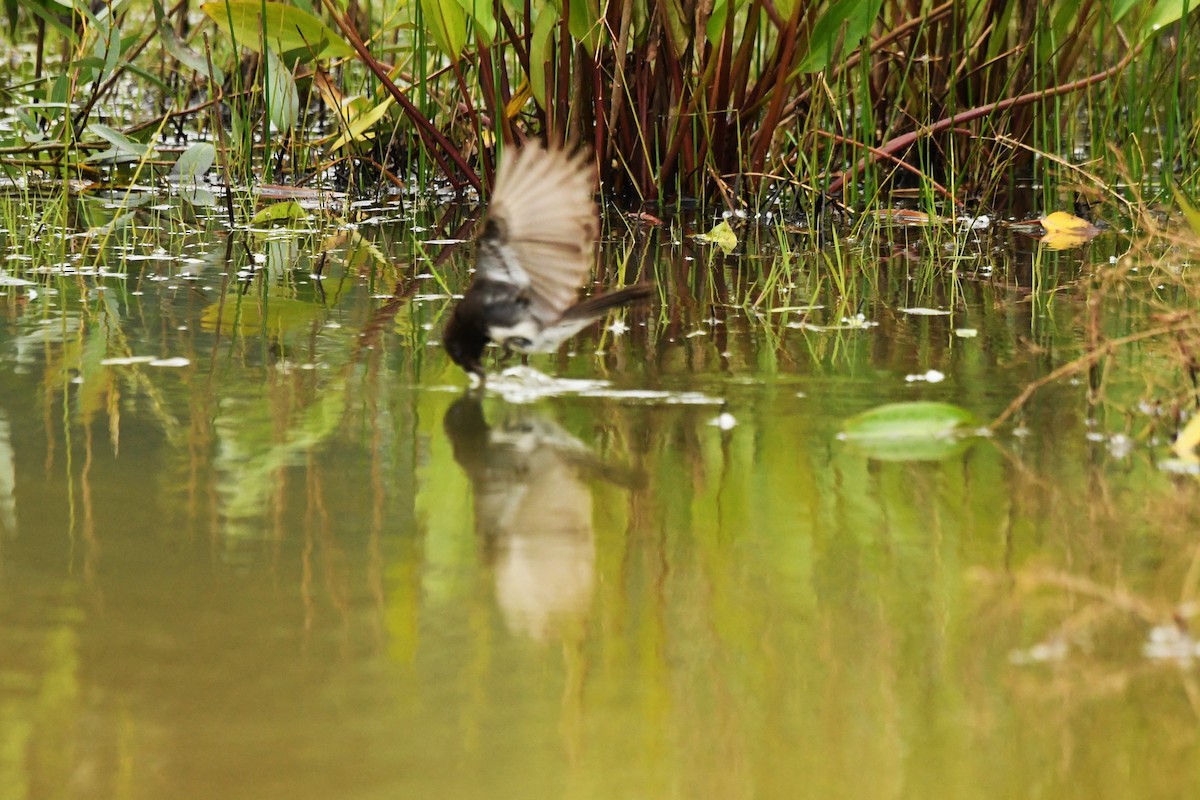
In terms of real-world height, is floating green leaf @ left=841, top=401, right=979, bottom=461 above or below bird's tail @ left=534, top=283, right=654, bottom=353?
below

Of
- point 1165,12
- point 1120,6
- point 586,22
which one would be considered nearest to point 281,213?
point 586,22

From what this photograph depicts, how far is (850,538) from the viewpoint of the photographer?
69.8 inches

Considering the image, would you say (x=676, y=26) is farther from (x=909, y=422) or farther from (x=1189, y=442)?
(x=1189, y=442)

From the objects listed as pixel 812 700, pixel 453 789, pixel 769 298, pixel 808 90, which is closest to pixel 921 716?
pixel 812 700

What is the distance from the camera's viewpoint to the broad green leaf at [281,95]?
4.57 metres

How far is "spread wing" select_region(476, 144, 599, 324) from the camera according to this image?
2.47 m

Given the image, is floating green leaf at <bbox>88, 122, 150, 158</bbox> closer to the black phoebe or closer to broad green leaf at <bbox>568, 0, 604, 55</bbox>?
broad green leaf at <bbox>568, 0, 604, 55</bbox>

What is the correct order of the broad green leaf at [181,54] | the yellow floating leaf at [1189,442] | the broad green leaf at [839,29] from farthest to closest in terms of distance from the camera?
the broad green leaf at [181,54]
the broad green leaf at [839,29]
the yellow floating leaf at [1189,442]

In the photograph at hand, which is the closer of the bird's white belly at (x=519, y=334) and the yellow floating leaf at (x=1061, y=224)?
the bird's white belly at (x=519, y=334)

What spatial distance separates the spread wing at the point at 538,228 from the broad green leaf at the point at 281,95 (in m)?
2.19

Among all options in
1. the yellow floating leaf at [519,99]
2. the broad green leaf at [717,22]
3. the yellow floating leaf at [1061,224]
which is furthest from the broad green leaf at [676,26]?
the yellow floating leaf at [1061,224]

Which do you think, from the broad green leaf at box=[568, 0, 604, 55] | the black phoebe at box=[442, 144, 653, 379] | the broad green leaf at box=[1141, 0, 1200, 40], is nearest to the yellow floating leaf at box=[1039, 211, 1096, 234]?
the broad green leaf at box=[1141, 0, 1200, 40]

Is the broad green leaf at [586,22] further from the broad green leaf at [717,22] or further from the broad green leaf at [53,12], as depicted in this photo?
the broad green leaf at [53,12]

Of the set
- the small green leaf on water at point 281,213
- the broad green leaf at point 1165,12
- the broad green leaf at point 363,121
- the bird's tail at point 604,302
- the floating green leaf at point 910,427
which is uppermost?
the broad green leaf at point 1165,12
